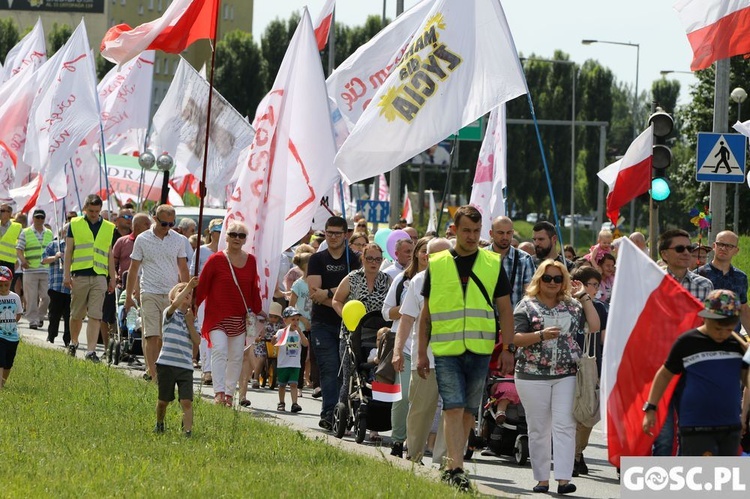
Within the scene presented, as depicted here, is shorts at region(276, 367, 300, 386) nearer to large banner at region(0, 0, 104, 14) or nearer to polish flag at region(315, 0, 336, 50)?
polish flag at region(315, 0, 336, 50)

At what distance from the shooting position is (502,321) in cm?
1045

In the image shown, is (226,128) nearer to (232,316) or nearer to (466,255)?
(232,316)

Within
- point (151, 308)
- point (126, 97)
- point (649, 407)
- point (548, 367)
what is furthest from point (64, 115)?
point (649, 407)

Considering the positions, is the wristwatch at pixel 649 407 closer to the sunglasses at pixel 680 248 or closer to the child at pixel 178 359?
the sunglasses at pixel 680 248

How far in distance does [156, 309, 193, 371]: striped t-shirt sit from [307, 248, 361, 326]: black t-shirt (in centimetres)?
228

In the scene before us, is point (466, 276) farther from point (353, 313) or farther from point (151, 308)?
point (151, 308)

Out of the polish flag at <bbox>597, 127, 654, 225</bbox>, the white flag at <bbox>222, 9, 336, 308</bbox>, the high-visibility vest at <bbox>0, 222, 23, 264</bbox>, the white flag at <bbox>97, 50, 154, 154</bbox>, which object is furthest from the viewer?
the white flag at <bbox>97, 50, 154, 154</bbox>

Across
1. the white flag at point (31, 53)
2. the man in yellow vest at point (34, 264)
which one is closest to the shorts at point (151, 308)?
the man in yellow vest at point (34, 264)

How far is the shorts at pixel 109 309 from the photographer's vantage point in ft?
67.3

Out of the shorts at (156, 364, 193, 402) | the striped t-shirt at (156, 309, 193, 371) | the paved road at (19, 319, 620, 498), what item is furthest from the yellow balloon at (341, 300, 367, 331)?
the shorts at (156, 364, 193, 402)

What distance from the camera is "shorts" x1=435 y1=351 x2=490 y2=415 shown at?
406 inches

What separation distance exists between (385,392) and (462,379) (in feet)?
7.70

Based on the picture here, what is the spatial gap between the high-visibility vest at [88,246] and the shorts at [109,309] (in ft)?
4.98

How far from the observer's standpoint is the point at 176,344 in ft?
39.4
